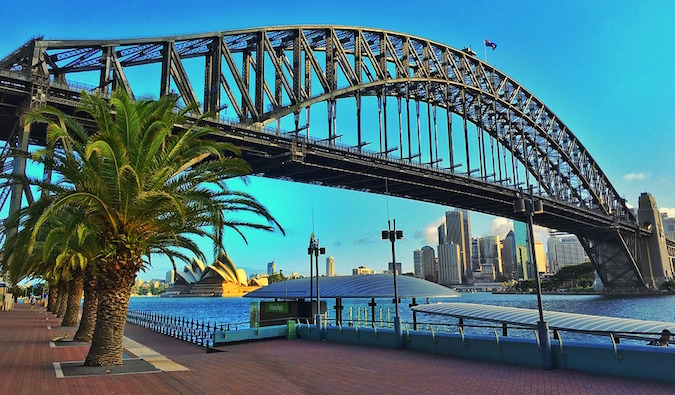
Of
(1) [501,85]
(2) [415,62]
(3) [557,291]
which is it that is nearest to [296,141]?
(2) [415,62]

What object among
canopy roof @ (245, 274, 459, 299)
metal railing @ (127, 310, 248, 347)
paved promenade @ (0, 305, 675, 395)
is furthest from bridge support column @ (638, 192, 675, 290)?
paved promenade @ (0, 305, 675, 395)

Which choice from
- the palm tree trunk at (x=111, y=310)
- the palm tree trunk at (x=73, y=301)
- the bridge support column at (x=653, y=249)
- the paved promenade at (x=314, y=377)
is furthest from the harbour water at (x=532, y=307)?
the bridge support column at (x=653, y=249)

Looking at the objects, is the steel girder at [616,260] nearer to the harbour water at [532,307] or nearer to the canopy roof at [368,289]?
the harbour water at [532,307]

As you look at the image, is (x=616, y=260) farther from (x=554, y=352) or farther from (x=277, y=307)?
(x=554, y=352)

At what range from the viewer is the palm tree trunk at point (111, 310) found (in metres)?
15.3

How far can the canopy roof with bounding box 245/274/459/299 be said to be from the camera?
103 ft

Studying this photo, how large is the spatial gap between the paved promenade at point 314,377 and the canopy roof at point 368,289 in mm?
11894

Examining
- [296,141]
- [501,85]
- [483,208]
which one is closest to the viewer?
[296,141]

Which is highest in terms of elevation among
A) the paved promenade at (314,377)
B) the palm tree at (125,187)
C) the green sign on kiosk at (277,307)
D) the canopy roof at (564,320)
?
the palm tree at (125,187)

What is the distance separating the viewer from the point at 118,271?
1569cm

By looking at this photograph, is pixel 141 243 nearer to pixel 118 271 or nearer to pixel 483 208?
pixel 118 271

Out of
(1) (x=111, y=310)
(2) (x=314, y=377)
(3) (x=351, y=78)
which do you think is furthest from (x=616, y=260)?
(1) (x=111, y=310)

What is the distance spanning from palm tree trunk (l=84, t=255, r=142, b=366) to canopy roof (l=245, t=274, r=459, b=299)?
16.9 meters

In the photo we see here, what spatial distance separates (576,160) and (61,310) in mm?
109929
